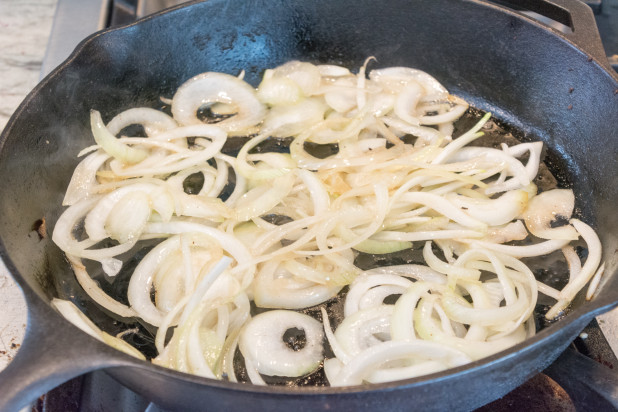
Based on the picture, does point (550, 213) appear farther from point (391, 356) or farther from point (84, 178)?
point (84, 178)

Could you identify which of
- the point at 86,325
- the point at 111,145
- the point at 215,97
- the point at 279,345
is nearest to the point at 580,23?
the point at 215,97

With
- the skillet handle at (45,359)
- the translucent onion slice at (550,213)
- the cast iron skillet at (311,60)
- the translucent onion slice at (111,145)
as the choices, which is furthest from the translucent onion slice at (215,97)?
the skillet handle at (45,359)

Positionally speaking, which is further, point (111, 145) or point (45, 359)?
point (111, 145)

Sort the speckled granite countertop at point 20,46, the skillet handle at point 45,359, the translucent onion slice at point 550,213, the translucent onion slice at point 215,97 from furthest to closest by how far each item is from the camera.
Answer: the speckled granite countertop at point 20,46 < the translucent onion slice at point 215,97 < the translucent onion slice at point 550,213 < the skillet handle at point 45,359

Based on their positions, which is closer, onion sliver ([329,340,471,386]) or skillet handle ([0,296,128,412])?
skillet handle ([0,296,128,412])

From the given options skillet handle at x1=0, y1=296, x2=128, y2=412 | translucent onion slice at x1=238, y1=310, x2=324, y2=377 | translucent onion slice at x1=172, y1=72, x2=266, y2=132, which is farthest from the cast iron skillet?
translucent onion slice at x1=238, y1=310, x2=324, y2=377

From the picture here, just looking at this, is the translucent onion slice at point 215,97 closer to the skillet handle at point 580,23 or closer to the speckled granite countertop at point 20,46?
the speckled granite countertop at point 20,46

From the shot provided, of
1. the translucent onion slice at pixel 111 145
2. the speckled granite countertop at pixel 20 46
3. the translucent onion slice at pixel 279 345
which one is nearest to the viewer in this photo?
the translucent onion slice at pixel 279 345

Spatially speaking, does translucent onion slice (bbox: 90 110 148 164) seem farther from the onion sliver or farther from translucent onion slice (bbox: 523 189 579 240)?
translucent onion slice (bbox: 523 189 579 240)
